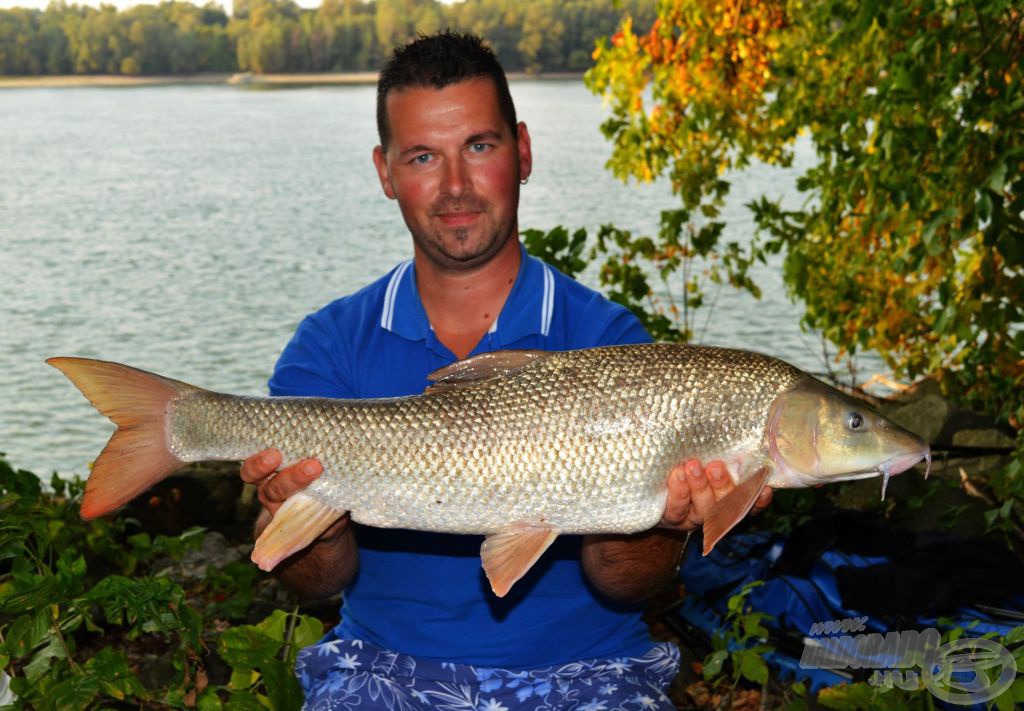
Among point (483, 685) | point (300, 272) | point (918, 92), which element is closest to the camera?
point (483, 685)

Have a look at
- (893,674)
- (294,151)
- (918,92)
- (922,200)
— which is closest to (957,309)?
(922,200)

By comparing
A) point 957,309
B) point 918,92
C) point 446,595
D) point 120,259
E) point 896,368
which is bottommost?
point 120,259

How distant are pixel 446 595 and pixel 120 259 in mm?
14642

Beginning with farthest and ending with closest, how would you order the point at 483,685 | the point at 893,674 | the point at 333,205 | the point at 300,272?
the point at 333,205 < the point at 300,272 < the point at 893,674 < the point at 483,685

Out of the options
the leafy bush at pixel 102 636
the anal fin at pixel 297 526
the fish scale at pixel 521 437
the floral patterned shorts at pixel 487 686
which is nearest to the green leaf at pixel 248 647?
the leafy bush at pixel 102 636

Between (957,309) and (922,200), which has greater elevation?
(922,200)

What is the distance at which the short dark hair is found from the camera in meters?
3.09

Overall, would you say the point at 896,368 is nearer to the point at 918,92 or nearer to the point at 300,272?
the point at 918,92

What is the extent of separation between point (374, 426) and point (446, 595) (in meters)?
0.55

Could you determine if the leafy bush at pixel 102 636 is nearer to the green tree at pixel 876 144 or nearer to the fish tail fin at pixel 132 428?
the fish tail fin at pixel 132 428

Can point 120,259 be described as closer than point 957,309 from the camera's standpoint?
No

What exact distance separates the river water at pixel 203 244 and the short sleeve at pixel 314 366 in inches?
237

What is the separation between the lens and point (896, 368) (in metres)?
7.21

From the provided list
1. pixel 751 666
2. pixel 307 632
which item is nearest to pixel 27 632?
pixel 307 632
